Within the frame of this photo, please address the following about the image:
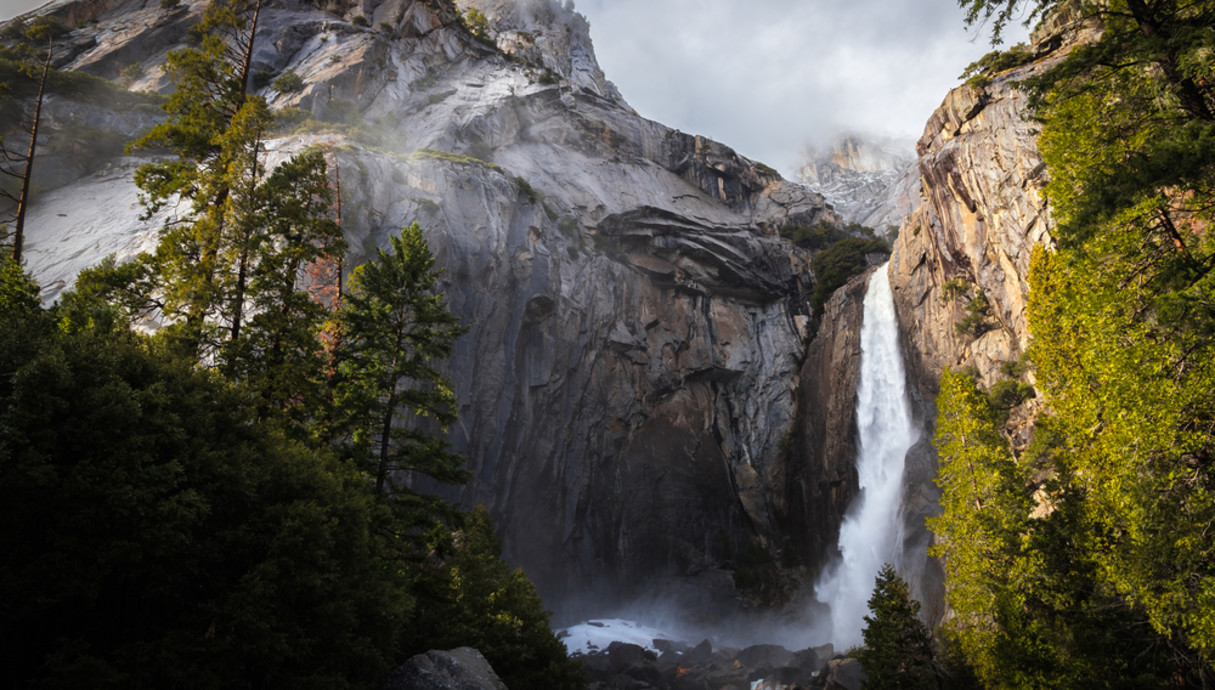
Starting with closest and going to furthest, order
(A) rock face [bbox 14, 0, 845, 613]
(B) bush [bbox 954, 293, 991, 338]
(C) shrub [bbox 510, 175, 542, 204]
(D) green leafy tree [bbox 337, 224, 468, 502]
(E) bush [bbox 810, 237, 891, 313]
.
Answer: (D) green leafy tree [bbox 337, 224, 468, 502]
(B) bush [bbox 954, 293, 991, 338]
(A) rock face [bbox 14, 0, 845, 613]
(C) shrub [bbox 510, 175, 542, 204]
(E) bush [bbox 810, 237, 891, 313]

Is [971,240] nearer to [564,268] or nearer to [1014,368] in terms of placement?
[1014,368]

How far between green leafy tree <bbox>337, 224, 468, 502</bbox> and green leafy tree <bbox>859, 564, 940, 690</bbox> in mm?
12493

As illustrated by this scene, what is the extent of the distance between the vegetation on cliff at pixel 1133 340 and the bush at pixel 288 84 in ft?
138

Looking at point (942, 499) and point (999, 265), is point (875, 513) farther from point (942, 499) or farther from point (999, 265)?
point (942, 499)

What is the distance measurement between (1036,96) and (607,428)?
32.0 meters

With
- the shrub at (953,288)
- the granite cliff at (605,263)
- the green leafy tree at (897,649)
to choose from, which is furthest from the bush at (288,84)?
the green leafy tree at (897,649)

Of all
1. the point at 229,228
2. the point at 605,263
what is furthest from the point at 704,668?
the point at 229,228

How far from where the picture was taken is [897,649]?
15.8 meters

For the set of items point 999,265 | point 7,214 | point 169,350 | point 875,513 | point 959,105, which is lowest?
point 875,513

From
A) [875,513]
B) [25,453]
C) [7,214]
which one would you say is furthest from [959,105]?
[7,214]

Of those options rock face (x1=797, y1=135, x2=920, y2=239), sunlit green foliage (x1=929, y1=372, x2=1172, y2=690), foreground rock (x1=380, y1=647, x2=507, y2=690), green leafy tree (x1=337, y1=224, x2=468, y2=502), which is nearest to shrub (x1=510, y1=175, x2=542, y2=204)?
green leafy tree (x1=337, y1=224, x2=468, y2=502)

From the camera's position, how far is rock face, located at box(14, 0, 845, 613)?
31.8 m

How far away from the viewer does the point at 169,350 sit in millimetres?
10156

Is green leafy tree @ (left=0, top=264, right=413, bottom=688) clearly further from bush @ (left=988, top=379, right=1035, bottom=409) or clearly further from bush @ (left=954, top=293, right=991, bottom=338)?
bush @ (left=954, top=293, right=991, bottom=338)
